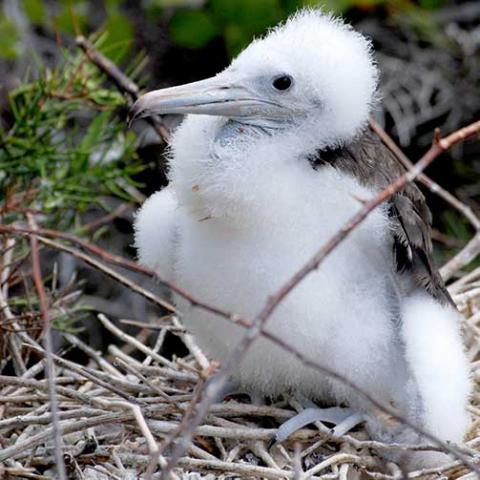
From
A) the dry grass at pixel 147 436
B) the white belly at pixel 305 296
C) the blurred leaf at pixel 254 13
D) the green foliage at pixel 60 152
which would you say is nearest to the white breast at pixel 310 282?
the white belly at pixel 305 296

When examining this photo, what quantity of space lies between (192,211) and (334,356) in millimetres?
382

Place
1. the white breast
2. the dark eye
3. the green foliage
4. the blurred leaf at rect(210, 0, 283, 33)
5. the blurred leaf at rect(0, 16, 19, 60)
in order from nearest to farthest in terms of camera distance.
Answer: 1. the white breast
2. the dark eye
3. the green foliage
4. the blurred leaf at rect(0, 16, 19, 60)
5. the blurred leaf at rect(210, 0, 283, 33)

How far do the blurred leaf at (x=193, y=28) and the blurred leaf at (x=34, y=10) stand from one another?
42 centimetres

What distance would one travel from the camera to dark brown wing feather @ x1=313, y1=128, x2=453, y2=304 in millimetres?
2688

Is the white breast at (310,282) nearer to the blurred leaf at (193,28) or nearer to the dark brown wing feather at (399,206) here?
the dark brown wing feather at (399,206)

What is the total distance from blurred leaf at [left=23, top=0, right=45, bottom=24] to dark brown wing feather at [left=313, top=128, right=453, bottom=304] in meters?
1.68

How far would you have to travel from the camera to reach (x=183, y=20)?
440 centimetres

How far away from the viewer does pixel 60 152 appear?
345 centimetres

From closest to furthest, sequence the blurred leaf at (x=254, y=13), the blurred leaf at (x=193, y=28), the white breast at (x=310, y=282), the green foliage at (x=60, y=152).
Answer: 1. the white breast at (x=310, y=282)
2. the green foliage at (x=60, y=152)
3. the blurred leaf at (x=254, y=13)
4. the blurred leaf at (x=193, y=28)

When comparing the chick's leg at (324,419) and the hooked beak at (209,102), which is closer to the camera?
the hooked beak at (209,102)

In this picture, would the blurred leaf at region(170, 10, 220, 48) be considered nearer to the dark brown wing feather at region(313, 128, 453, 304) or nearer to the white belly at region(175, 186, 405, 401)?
the dark brown wing feather at region(313, 128, 453, 304)

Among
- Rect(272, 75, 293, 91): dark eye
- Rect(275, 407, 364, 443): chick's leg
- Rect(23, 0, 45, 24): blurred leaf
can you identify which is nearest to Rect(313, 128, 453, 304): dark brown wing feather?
Rect(272, 75, 293, 91): dark eye

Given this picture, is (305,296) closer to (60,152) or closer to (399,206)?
(399,206)

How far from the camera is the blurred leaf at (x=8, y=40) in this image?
3852mm
